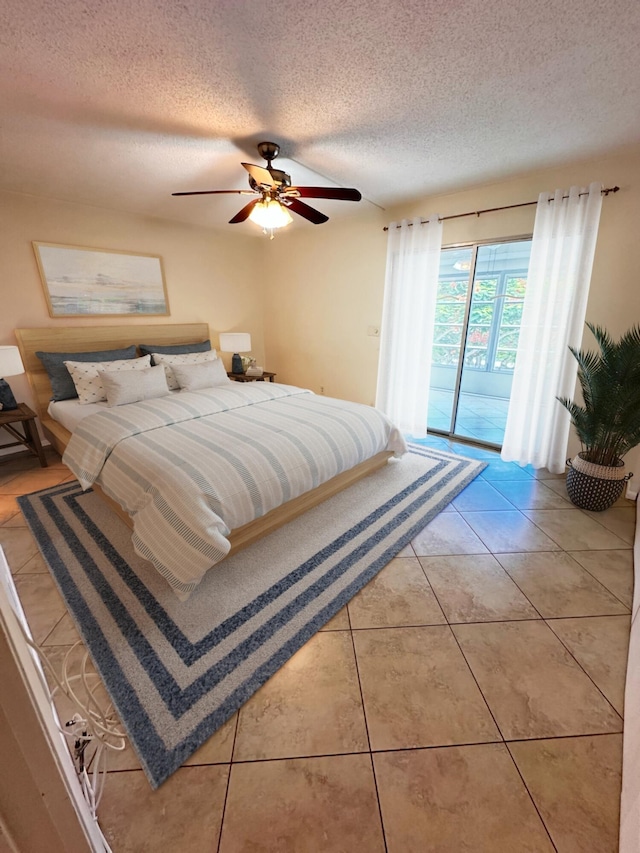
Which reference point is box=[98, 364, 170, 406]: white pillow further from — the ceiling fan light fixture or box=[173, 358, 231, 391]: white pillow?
the ceiling fan light fixture

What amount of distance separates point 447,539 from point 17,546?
2.65 m

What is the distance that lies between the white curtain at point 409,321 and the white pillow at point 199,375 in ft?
5.87

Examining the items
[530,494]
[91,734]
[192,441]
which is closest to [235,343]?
[192,441]

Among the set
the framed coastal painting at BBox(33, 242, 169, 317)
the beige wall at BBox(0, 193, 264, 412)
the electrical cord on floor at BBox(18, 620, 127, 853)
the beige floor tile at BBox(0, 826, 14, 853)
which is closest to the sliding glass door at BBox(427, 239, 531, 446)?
the beige wall at BBox(0, 193, 264, 412)

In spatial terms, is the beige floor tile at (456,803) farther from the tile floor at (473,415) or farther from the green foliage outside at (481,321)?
the green foliage outside at (481,321)

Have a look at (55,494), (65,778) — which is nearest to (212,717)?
(65,778)

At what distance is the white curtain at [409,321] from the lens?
338 centimetres

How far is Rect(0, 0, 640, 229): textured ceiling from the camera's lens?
50.6 inches

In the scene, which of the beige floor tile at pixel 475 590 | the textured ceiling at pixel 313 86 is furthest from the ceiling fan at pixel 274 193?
the beige floor tile at pixel 475 590

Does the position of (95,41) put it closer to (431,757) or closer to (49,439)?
(431,757)

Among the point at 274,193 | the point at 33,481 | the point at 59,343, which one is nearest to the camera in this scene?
the point at 274,193

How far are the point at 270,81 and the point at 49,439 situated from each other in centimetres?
347

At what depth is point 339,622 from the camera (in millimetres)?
1634

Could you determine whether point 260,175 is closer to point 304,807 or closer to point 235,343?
point 235,343
